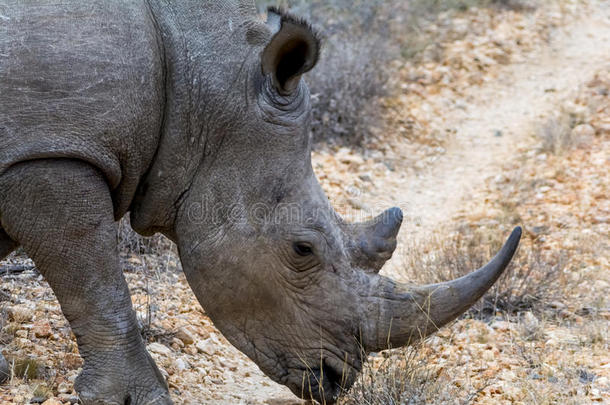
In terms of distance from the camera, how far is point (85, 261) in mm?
3611

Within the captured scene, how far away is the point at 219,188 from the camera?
387cm

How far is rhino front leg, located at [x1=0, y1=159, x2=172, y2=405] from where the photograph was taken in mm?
3471

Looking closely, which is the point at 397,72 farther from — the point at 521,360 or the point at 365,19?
the point at 521,360

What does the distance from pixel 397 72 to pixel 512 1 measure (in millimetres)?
4247

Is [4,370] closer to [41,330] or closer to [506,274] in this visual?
[41,330]

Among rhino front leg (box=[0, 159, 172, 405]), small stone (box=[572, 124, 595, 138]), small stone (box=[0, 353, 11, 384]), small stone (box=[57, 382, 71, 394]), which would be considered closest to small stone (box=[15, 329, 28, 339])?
small stone (box=[0, 353, 11, 384])

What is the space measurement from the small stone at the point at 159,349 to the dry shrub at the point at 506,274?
2.19 meters

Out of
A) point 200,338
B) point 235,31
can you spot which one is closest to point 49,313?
point 200,338

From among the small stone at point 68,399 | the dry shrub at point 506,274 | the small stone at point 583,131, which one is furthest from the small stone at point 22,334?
the small stone at point 583,131

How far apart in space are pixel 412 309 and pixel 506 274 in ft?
9.07

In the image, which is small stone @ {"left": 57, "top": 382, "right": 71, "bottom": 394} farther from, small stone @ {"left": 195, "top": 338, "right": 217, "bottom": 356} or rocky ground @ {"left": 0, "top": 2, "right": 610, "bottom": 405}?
small stone @ {"left": 195, "top": 338, "right": 217, "bottom": 356}

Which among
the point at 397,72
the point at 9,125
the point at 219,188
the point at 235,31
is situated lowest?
the point at 219,188

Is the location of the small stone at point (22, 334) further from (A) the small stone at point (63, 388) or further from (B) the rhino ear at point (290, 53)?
(B) the rhino ear at point (290, 53)

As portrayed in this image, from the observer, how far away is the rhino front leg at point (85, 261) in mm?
3471
